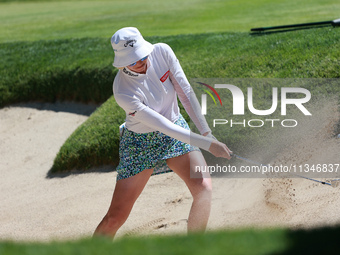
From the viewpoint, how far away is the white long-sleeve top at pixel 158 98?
4.11 m

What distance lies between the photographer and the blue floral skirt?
4.35 m

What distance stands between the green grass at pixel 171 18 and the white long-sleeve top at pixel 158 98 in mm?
6306

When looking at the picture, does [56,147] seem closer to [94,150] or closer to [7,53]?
[94,150]

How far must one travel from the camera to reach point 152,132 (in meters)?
4.35

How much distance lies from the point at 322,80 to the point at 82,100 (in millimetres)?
4246

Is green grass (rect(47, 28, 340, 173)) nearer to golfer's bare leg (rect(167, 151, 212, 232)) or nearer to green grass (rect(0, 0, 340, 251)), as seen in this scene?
green grass (rect(0, 0, 340, 251))

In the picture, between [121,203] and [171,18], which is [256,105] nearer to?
[121,203]

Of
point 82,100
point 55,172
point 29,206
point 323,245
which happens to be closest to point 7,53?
point 82,100

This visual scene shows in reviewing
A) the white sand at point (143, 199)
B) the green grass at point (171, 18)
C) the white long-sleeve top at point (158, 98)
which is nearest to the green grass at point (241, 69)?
the white sand at point (143, 199)

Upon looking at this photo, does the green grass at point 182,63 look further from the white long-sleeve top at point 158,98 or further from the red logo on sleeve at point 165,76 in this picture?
the red logo on sleeve at point 165,76

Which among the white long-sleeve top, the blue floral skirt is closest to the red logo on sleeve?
the white long-sleeve top

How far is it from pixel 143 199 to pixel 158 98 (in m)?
2.19

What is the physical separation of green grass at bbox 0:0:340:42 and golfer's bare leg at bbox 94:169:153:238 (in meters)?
6.71

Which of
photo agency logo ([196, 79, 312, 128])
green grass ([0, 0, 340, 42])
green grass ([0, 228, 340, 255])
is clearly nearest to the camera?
green grass ([0, 228, 340, 255])
